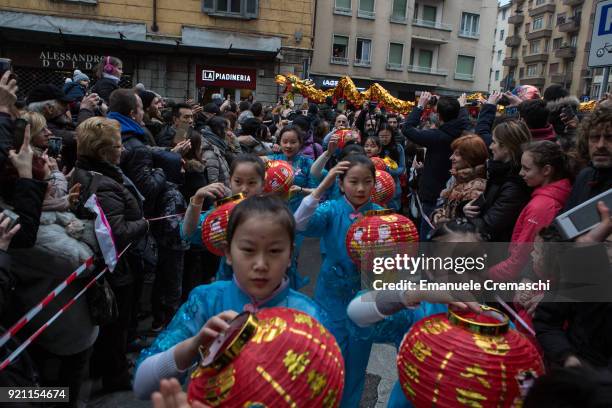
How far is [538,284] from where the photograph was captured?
222 centimetres

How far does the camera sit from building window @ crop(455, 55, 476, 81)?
32.2 m

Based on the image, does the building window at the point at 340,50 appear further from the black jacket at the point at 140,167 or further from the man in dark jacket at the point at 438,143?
the black jacket at the point at 140,167

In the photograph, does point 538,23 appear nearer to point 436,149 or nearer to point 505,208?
point 436,149

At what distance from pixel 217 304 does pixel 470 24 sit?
35302 millimetres

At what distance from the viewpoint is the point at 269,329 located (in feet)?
3.70

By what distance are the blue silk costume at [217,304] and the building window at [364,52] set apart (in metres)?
29.6

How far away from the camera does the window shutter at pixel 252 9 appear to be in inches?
777

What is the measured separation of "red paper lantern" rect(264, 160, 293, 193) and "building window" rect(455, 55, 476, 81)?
31314 mm

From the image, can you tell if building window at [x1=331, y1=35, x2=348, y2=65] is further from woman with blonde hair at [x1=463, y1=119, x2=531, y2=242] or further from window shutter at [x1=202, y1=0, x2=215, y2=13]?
woman with blonde hair at [x1=463, y1=119, x2=531, y2=242]

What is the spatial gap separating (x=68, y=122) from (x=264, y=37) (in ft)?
54.5

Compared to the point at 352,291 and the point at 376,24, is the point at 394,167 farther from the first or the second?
the point at 376,24

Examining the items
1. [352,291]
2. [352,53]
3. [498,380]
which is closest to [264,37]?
[352,53]

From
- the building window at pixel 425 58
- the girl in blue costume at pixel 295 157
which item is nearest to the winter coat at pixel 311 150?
the girl in blue costume at pixel 295 157

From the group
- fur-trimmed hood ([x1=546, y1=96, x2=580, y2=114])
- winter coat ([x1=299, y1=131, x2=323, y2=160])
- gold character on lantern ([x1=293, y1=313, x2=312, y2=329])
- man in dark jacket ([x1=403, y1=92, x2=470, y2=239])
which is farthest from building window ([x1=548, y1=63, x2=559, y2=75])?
gold character on lantern ([x1=293, y1=313, x2=312, y2=329])
